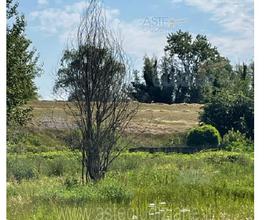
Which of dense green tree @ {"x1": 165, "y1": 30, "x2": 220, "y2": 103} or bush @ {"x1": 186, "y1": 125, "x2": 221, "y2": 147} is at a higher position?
dense green tree @ {"x1": 165, "y1": 30, "x2": 220, "y2": 103}

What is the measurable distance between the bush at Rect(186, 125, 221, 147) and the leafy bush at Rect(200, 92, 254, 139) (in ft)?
0.12

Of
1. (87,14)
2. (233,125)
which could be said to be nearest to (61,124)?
(87,14)

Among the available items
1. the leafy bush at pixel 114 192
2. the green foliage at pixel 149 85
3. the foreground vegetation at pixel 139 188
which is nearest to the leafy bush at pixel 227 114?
the foreground vegetation at pixel 139 188

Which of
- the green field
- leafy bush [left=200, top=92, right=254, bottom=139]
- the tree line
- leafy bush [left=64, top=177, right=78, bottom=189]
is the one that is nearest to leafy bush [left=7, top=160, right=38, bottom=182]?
the green field

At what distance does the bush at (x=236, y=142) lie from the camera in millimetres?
5191

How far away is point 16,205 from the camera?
17.0ft

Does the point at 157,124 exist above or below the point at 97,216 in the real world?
above

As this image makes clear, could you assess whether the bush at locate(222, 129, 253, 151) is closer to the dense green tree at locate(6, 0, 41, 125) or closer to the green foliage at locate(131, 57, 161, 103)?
the green foliage at locate(131, 57, 161, 103)

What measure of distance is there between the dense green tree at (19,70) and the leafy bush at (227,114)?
1086mm

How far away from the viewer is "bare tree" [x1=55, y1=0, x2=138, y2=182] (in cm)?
522

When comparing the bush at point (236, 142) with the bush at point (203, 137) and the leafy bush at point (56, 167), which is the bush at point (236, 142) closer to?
the bush at point (203, 137)

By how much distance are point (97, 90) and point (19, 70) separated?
0.50 m

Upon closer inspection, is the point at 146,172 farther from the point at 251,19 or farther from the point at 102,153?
the point at 251,19

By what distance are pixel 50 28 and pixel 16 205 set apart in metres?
1.10
